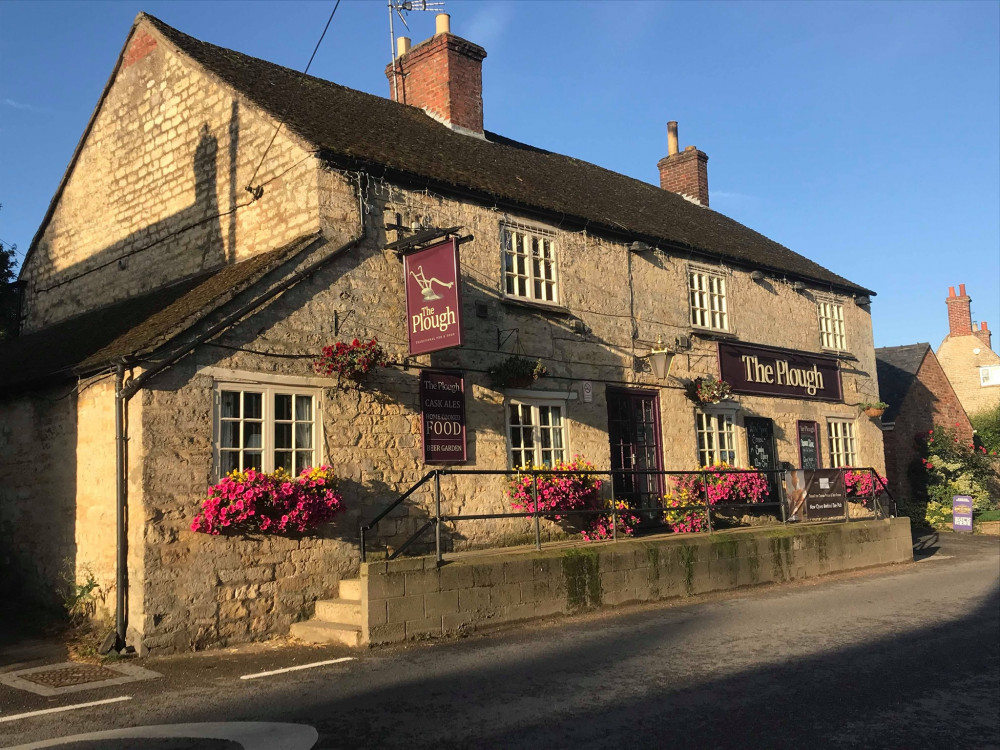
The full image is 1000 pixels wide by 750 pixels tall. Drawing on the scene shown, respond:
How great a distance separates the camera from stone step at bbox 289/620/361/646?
9344mm

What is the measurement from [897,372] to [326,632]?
21767 mm

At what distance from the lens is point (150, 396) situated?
30.8 feet

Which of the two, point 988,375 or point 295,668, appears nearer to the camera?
point 295,668

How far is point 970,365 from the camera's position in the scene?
4003 centimetres

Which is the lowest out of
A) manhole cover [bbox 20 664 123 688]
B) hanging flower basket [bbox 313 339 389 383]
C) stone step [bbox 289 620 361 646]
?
manhole cover [bbox 20 664 123 688]

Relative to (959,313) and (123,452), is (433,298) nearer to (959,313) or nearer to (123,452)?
(123,452)

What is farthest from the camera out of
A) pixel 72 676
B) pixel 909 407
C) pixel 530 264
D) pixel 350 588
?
pixel 909 407

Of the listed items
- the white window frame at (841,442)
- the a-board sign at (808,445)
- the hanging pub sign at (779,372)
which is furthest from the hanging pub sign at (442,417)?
the white window frame at (841,442)

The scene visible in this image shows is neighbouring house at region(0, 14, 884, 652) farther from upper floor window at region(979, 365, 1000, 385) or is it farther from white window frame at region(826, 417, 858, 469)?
upper floor window at region(979, 365, 1000, 385)

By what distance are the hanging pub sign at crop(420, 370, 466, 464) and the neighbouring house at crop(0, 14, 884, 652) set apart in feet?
0.18

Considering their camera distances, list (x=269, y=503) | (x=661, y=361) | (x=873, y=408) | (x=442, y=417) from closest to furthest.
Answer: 1. (x=269, y=503)
2. (x=442, y=417)
3. (x=661, y=361)
4. (x=873, y=408)

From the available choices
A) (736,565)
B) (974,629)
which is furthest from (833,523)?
(974,629)

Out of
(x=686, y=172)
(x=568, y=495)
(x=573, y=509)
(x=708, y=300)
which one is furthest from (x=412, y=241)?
(x=686, y=172)

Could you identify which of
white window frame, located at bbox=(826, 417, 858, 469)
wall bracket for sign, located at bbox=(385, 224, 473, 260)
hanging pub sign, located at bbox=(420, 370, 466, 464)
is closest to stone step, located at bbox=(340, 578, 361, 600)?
hanging pub sign, located at bbox=(420, 370, 466, 464)
